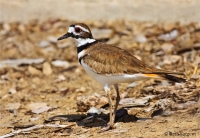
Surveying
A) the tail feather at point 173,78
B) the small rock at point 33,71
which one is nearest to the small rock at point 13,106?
the small rock at point 33,71

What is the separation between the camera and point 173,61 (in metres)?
8.46

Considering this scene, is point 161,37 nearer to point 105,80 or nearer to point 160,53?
point 160,53

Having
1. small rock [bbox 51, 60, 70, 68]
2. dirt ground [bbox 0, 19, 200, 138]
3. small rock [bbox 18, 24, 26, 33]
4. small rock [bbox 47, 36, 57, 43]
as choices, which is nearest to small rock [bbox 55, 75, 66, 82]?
dirt ground [bbox 0, 19, 200, 138]

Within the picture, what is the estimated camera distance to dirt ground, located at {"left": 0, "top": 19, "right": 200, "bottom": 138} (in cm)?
612

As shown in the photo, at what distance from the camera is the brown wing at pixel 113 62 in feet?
19.6

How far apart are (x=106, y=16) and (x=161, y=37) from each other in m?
1.28

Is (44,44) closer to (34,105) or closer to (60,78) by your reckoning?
(60,78)

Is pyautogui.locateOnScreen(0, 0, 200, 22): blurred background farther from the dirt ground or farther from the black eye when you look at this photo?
the black eye

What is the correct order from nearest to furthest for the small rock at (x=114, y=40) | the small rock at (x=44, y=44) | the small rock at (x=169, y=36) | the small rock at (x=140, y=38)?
the small rock at (x=169, y=36), the small rock at (x=140, y=38), the small rock at (x=114, y=40), the small rock at (x=44, y=44)

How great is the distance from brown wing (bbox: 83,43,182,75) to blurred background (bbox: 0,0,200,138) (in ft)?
2.03

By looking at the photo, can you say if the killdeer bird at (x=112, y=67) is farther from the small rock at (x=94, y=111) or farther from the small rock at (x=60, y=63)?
the small rock at (x=60, y=63)

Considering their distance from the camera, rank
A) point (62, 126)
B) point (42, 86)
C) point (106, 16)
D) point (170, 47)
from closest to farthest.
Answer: point (62, 126) → point (42, 86) → point (170, 47) → point (106, 16)

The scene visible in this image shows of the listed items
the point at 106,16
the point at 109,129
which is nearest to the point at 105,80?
the point at 109,129

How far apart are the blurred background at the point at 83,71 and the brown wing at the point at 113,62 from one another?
0.62 m
